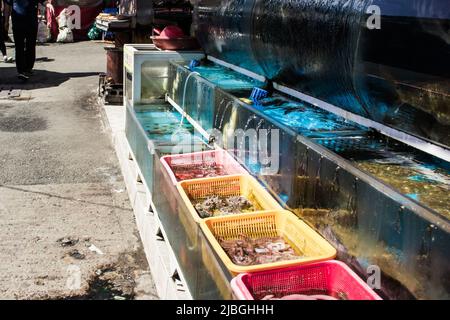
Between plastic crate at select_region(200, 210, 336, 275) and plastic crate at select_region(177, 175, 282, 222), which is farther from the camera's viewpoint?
plastic crate at select_region(177, 175, 282, 222)

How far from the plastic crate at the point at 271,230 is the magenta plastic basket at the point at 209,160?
920 millimetres

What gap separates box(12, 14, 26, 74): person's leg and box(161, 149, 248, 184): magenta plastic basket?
28.5ft

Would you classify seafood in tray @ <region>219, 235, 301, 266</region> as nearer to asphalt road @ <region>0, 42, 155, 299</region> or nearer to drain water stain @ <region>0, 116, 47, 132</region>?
asphalt road @ <region>0, 42, 155, 299</region>

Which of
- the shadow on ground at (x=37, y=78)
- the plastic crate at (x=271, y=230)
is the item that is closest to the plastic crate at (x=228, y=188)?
the plastic crate at (x=271, y=230)

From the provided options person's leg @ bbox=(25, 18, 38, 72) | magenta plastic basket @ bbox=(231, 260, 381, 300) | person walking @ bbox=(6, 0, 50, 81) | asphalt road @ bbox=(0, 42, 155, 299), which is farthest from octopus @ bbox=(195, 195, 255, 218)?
person's leg @ bbox=(25, 18, 38, 72)

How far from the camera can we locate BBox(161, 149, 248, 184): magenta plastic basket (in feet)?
14.8

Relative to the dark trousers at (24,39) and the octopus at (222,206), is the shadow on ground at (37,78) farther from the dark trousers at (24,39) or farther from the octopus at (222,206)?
the octopus at (222,206)

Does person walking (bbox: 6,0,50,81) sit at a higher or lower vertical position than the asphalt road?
higher

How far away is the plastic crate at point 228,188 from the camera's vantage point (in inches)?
153

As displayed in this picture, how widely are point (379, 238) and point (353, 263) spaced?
0.29 m

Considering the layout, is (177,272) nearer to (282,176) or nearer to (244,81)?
(282,176)

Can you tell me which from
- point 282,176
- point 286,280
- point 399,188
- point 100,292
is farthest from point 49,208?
point 399,188

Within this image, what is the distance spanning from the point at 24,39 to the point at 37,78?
886mm

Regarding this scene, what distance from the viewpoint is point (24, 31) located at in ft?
39.5
